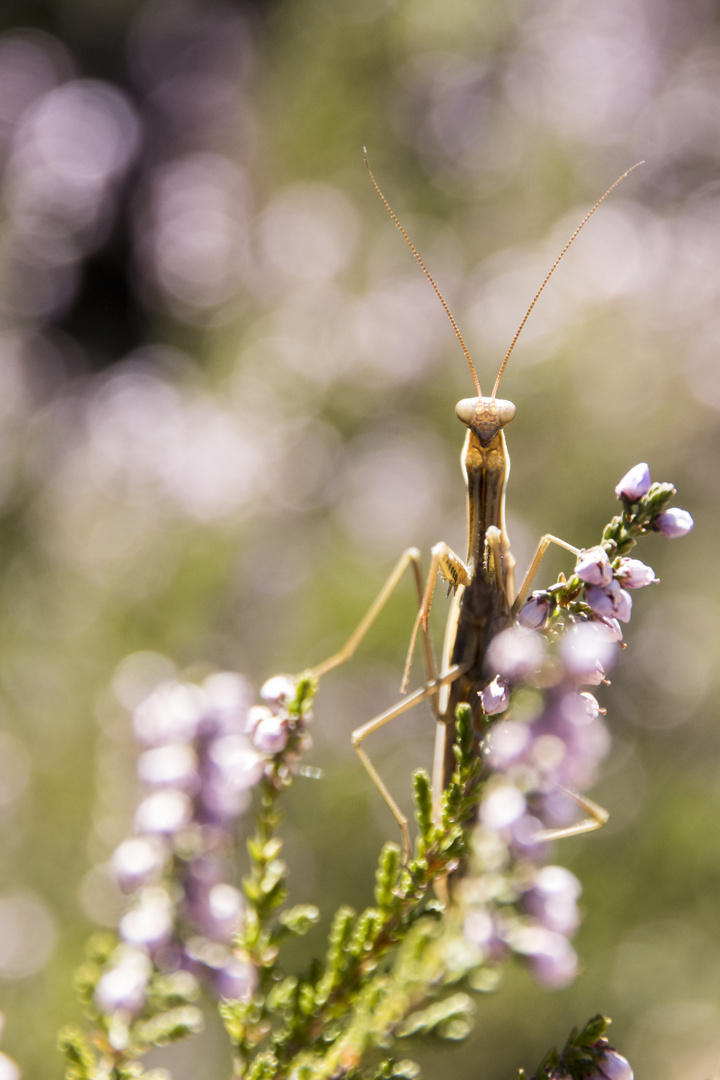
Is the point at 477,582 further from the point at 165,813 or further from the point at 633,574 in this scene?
the point at 165,813

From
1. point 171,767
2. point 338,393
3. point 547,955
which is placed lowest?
point 547,955

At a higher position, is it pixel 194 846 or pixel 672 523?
pixel 672 523

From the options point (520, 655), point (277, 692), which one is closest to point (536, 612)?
point (520, 655)

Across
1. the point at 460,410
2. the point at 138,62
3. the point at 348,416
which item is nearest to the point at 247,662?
the point at 348,416

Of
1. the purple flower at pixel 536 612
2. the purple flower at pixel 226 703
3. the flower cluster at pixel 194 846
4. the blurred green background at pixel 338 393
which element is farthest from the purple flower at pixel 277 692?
the blurred green background at pixel 338 393

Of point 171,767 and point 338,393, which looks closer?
point 171,767

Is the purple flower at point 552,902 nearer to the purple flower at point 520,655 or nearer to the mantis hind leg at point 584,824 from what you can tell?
the mantis hind leg at point 584,824

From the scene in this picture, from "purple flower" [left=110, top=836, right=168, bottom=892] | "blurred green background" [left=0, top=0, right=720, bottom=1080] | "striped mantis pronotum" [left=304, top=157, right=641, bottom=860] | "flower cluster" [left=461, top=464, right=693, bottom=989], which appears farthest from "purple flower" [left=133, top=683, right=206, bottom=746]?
"blurred green background" [left=0, top=0, right=720, bottom=1080]

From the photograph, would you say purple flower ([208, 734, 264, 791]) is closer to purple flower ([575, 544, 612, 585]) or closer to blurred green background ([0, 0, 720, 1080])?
purple flower ([575, 544, 612, 585])
